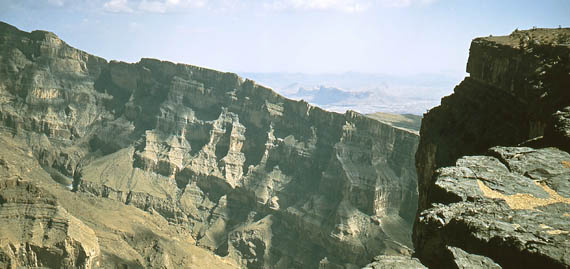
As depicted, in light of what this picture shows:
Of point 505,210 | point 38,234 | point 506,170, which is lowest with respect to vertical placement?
point 38,234

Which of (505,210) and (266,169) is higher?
(505,210)

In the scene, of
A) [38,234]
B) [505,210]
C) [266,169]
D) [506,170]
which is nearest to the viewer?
[505,210]

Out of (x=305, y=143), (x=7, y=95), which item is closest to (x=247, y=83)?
(x=305, y=143)

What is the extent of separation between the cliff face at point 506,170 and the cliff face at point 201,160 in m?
44.4

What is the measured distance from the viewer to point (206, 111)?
331 feet

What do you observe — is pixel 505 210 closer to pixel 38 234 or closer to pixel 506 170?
pixel 506 170

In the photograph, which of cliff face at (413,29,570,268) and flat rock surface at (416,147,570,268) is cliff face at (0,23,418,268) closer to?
cliff face at (413,29,570,268)

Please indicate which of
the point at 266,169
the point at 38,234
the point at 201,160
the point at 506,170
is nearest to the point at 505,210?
the point at 506,170

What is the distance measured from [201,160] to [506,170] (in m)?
84.3

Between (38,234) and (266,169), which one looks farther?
(266,169)

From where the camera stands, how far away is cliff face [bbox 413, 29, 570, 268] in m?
9.62

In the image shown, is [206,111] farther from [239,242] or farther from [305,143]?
[239,242]

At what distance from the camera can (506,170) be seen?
43.7 ft

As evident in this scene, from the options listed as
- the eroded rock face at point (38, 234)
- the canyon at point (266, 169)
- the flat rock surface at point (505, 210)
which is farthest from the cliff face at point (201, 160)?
the flat rock surface at point (505, 210)
